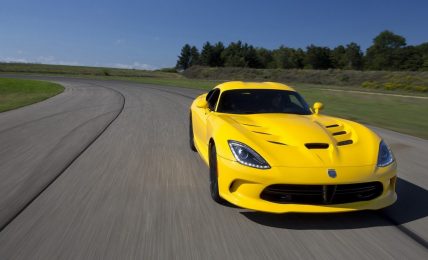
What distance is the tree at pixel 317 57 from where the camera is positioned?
418 feet

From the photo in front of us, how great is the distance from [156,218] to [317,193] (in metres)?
1.57

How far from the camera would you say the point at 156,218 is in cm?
420

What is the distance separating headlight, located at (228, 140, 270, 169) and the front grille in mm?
238

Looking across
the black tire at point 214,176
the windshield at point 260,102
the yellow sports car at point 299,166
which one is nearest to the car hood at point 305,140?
the yellow sports car at point 299,166

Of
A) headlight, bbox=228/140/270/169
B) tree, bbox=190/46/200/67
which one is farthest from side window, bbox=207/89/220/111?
tree, bbox=190/46/200/67

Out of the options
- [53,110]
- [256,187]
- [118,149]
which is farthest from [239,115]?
[53,110]

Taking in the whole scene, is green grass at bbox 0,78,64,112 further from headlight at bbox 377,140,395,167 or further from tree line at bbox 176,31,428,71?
tree line at bbox 176,31,428,71

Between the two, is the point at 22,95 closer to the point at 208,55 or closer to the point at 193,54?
the point at 208,55

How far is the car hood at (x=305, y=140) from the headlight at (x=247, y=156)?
49 mm

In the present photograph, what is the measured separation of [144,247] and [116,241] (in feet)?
0.96

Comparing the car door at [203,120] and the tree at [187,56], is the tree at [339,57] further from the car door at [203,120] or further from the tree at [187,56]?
the car door at [203,120]

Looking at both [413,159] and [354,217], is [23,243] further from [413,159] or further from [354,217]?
[413,159]

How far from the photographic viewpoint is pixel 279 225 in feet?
13.3

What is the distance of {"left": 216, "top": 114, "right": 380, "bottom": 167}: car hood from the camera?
4121 millimetres
